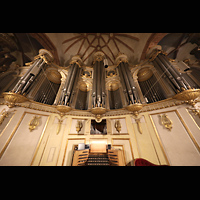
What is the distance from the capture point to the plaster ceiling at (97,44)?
7.04 metres

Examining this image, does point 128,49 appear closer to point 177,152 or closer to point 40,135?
point 177,152

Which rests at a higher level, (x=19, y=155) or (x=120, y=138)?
(x=120, y=138)

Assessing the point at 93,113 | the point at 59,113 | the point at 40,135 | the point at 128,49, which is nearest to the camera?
the point at 40,135

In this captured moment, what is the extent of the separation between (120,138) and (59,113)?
11.2 feet

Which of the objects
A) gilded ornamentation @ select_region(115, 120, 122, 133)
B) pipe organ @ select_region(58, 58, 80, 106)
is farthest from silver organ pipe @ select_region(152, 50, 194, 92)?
pipe organ @ select_region(58, 58, 80, 106)

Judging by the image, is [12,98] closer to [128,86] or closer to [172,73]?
[128,86]

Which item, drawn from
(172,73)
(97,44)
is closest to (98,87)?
(172,73)

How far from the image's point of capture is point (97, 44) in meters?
8.27

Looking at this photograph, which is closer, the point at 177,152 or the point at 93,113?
the point at 177,152

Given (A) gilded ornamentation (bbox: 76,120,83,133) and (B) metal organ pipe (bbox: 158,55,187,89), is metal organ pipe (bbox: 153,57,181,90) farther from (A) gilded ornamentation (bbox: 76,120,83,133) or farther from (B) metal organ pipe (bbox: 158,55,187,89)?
(A) gilded ornamentation (bbox: 76,120,83,133)

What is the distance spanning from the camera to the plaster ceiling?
23.1 ft
